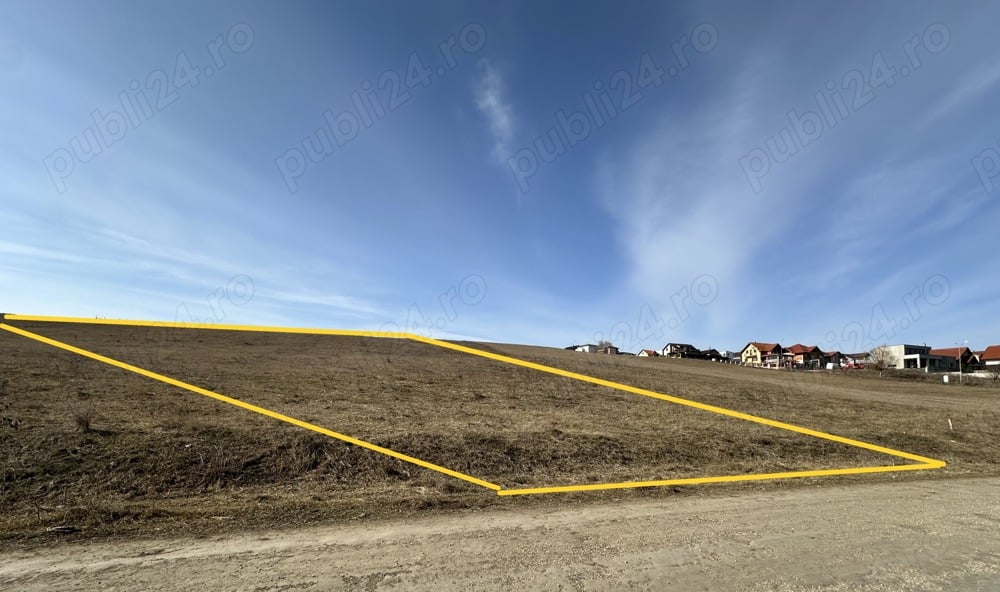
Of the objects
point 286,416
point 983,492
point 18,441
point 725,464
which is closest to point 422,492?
point 286,416

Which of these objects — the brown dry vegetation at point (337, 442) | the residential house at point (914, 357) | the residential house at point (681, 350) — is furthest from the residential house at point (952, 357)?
the brown dry vegetation at point (337, 442)

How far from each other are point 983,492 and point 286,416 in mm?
15654

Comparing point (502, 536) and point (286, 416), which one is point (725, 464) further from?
point (286, 416)

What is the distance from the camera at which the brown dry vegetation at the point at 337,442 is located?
7.55 metres

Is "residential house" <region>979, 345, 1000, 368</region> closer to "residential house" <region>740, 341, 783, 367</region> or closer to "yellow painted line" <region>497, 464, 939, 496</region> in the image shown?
"residential house" <region>740, 341, 783, 367</region>

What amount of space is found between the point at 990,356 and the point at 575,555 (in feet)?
542

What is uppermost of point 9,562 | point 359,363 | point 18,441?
point 359,363

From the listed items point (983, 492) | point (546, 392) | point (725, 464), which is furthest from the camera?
point (546, 392)

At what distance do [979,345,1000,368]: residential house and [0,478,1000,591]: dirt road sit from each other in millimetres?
155073

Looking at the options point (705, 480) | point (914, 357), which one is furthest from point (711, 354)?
point (705, 480)

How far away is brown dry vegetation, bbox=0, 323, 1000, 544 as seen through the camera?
7555 mm

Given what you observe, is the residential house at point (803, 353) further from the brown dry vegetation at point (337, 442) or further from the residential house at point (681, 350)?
the brown dry vegetation at point (337, 442)

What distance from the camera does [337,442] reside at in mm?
10633

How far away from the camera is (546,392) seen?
2155cm
